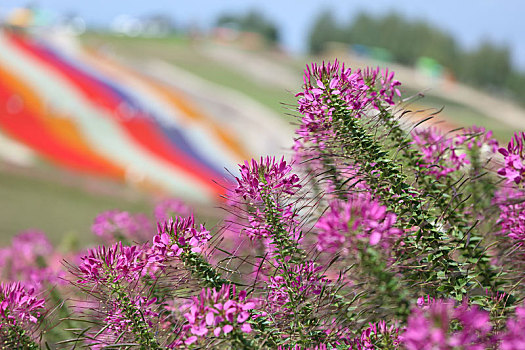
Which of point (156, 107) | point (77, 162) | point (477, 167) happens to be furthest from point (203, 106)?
point (477, 167)

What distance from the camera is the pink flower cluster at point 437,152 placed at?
2691 mm

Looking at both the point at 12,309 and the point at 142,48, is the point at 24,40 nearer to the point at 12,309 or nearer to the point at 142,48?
the point at 142,48

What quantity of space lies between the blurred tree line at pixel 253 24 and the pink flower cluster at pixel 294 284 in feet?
343

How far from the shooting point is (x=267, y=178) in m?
2.13

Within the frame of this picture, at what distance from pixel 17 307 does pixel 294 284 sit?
104 cm

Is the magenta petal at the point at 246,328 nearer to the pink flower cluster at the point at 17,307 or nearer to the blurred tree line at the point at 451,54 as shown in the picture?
the pink flower cluster at the point at 17,307

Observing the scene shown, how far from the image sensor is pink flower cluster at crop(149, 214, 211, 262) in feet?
6.71

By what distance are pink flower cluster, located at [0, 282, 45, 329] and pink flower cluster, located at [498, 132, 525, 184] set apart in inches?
73.2

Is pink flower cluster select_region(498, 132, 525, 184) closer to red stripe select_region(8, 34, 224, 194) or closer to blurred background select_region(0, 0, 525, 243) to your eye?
blurred background select_region(0, 0, 525, 243)

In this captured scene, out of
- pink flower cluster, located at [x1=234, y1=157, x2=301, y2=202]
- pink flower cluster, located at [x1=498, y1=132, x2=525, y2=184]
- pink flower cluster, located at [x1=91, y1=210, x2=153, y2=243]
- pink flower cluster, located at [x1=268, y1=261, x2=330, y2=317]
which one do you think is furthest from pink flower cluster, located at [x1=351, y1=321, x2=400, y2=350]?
pink flower cluster, located at [x1=91, y1=210, x2=153, y2=243]

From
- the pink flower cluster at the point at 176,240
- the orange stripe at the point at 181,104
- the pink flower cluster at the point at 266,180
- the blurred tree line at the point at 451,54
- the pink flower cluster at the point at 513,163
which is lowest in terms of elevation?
the pink flower cluster at the point at 176,240

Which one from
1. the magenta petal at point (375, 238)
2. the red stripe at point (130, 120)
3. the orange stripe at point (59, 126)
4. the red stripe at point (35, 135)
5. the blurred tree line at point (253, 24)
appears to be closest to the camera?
the magenta petal at point (375, 238)

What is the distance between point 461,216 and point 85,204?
56.1 feet

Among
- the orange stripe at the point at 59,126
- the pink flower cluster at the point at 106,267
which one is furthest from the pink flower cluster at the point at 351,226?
the orange stripe at the point at 59,126
